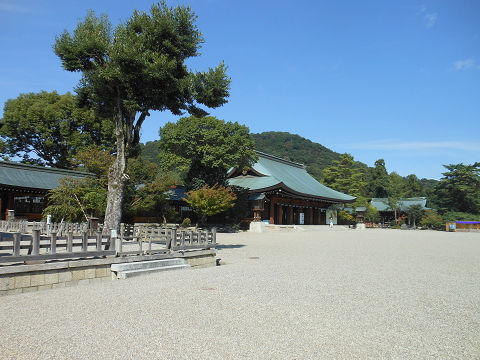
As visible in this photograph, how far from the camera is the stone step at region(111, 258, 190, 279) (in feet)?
26.5

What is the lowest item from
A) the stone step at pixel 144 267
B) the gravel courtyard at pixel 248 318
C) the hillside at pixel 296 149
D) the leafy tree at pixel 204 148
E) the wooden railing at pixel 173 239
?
the gravel courtyard at pixel 248 318

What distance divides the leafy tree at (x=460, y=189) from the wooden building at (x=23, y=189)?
47.3 m

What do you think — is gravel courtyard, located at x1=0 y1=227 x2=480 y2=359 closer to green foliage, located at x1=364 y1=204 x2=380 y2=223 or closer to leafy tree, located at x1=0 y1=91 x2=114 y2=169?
leafy tree, located at x1=0 y1=91 x2=114 y2=169

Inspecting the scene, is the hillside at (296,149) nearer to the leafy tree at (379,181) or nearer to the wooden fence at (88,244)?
the leafy tree at (379,181)

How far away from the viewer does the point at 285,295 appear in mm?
6562

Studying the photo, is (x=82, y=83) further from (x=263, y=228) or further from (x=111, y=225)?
(x=263, y=228)

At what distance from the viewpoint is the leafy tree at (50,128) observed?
110ft

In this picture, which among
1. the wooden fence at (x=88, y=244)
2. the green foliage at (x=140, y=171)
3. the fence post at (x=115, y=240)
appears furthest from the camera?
the green foliage at (x=140, y=171)

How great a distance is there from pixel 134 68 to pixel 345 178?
4147 cm

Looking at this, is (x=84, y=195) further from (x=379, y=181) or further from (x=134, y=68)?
(x=379, y=181)

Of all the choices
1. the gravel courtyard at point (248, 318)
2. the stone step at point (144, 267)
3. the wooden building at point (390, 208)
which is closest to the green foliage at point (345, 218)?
the wooden building at point (390, 208)

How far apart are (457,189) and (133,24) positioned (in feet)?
155

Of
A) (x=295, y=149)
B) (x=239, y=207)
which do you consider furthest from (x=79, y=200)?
(x=295, y=149)

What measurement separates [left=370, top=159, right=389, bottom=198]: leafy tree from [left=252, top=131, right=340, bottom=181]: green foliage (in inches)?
568
